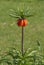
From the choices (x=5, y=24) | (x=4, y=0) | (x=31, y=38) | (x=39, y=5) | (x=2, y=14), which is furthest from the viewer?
(x=4, y=0)

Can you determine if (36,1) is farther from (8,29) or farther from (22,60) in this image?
(22,60)

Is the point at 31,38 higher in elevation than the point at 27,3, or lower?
lower

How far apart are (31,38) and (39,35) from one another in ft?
0.88

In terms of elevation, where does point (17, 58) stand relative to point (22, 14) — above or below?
below

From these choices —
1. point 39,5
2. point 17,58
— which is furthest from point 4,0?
point 17,58

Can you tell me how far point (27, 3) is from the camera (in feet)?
29.7

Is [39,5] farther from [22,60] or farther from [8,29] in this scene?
[22,60]

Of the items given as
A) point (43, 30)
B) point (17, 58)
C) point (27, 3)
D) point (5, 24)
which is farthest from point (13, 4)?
point (17, 58)

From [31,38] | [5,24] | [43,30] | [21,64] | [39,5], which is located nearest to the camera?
[21,64]

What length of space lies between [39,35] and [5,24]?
4.01ft

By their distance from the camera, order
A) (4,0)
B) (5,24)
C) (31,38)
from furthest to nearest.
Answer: (4,0), (5,24), (31,38)

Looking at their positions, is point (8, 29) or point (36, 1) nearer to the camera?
point (8, 29)

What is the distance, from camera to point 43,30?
22.2ft

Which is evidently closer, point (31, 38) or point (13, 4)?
point (31, 38)
